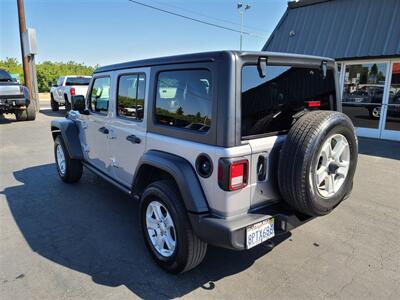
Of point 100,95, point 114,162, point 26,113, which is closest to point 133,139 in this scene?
point 114,162

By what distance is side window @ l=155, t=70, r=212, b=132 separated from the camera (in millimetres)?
2494

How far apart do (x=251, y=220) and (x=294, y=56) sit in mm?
1521

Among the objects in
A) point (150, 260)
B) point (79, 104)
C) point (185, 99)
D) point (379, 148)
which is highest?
point (185, 99)

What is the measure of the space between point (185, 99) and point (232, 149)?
0.70 meters

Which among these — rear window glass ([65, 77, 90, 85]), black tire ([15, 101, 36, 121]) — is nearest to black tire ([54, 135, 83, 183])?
black tire ([15, 101, 36, 121])

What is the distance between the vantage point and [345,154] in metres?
2.88

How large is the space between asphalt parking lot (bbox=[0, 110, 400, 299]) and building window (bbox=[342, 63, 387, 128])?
5592 mm

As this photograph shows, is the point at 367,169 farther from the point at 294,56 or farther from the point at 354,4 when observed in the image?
the point at 354,4

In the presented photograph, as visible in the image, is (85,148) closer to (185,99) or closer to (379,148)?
(185,99)

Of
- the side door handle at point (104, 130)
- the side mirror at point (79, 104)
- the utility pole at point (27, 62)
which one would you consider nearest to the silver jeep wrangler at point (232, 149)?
the side door handle at point (104, 130)

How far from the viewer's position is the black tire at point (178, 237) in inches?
101

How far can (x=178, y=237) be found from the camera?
261 cm

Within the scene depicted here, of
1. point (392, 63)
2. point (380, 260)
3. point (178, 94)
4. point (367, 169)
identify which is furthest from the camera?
point (392, 63)

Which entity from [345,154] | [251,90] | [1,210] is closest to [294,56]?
[251,90]
